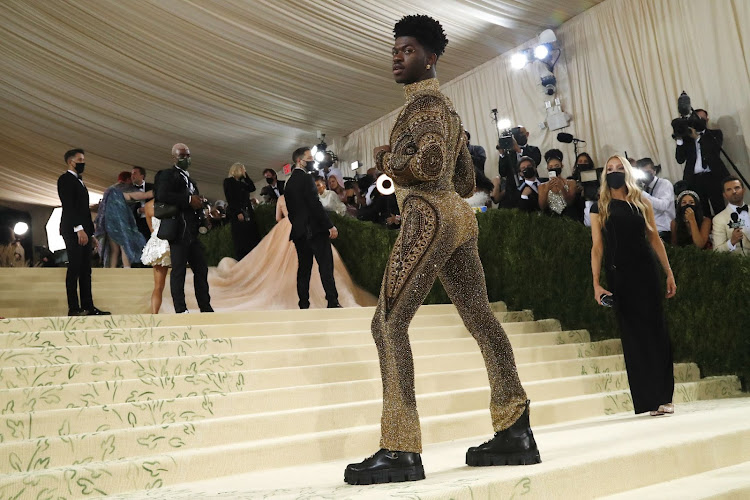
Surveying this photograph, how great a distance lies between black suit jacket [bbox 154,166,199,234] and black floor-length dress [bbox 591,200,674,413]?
322 centimetres

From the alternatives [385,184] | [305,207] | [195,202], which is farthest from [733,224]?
[195,202]

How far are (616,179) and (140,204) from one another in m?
7.65

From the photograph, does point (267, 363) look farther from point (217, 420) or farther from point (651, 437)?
point (651, 437)

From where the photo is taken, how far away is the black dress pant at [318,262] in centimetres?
709

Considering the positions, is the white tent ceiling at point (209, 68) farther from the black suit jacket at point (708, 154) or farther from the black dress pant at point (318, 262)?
the black dress pant at point (318, 262)

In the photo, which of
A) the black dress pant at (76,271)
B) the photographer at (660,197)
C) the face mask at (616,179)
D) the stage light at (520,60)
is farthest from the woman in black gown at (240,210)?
the face mask at (616,179)

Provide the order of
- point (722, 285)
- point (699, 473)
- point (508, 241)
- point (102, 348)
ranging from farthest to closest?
1. point (508, 241)
2. point (722, 285)
3. point (102, 348)
4. point (699, 473)

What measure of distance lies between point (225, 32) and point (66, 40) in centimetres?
228

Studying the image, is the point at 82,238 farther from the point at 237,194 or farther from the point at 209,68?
the point at 209,68

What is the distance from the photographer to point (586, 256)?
6773 millimetres

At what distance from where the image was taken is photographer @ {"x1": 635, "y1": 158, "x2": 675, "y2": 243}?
7.57 m

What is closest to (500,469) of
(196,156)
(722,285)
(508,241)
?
(722,285)

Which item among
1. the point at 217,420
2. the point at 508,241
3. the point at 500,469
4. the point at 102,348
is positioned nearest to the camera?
the point at 500,469

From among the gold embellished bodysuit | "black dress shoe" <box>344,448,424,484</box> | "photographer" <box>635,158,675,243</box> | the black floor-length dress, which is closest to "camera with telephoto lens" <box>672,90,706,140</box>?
"photographer" <box>635,158,675,243</box>
